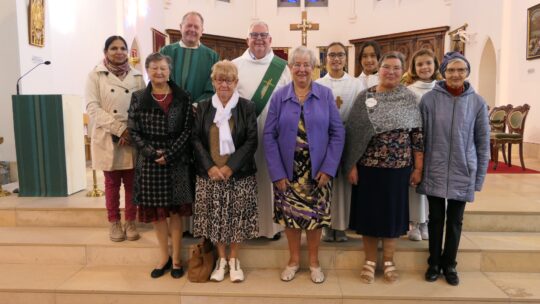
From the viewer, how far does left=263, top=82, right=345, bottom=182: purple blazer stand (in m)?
2.50

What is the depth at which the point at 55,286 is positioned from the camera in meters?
2.68

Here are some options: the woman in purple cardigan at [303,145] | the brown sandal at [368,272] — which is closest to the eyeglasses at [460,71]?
the woman in purple cardigan at [303,145]

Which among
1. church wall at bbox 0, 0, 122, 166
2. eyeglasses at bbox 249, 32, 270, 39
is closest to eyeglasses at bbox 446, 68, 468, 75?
eyeglasses at bbox 249, 32, 270, 39

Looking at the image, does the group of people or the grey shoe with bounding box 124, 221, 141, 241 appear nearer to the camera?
the group of people

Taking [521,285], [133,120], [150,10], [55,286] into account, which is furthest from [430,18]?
[55,286]

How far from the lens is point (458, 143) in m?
2.47

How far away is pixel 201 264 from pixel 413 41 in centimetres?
923

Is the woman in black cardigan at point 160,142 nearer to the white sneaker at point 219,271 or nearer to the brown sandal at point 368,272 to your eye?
the white sneaker at point 219,271

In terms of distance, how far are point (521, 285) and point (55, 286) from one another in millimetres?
3070

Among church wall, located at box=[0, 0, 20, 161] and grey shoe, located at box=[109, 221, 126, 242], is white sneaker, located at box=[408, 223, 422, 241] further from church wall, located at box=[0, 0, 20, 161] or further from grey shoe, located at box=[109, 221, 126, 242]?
church wall, located at box=[0, 0, 20, 161]

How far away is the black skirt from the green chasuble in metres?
1.25

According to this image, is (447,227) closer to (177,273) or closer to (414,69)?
(414,69)

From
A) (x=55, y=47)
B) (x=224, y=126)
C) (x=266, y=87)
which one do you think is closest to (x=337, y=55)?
(x=266, y=87)

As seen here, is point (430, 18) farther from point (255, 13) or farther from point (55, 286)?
point (55, 286)
